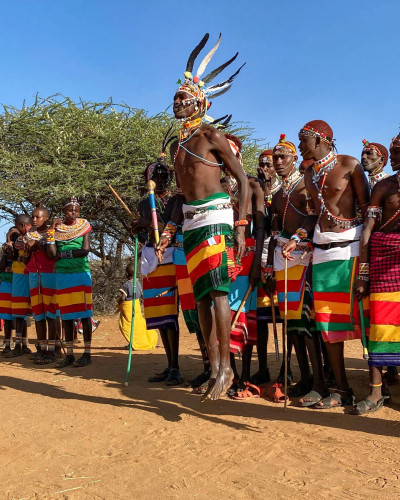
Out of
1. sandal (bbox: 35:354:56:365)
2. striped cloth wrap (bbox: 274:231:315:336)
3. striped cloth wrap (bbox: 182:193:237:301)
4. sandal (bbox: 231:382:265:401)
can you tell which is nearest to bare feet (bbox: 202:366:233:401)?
striped cloth wrap (bbox: 182:193:237:301)

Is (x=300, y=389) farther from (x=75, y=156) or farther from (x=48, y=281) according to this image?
(x=75, y=156)

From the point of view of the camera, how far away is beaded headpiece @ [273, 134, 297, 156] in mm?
5688

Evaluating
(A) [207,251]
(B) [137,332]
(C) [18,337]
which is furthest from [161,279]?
(C) [18,337]

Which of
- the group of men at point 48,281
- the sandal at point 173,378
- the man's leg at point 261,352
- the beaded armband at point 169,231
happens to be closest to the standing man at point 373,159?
the man's leg at point 261,352

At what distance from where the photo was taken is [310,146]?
201 inches

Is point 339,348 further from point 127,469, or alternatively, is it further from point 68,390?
point 68,390

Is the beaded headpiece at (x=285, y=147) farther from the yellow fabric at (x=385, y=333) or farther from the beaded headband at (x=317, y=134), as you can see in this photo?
the yellow fabric at (x=385, y=333)

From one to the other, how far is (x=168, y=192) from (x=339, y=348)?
10.1 feet

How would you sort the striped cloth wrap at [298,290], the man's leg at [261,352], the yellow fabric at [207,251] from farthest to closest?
the man's leg at [261,352] < the striped cloth wrap at [298,290] < the yellow fabric at [207,251]

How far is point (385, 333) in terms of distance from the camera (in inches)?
183

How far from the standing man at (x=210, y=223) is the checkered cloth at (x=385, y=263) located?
1228 millimetres

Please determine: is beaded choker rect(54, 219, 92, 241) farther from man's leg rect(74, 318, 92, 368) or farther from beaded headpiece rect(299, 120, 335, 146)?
beaded headpiece rect(299, 120, 335, 146)

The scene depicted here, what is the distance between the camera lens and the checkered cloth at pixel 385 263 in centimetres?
466

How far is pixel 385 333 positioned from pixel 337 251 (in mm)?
845
